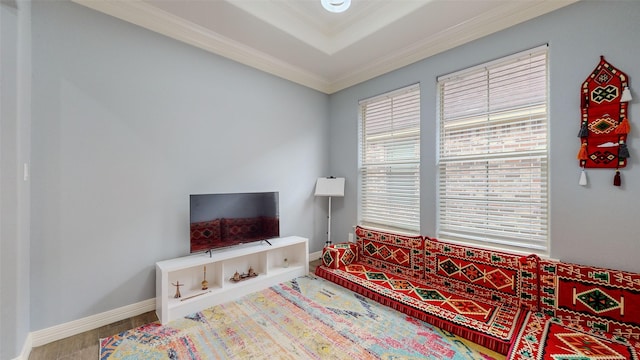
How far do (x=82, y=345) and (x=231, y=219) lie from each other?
1.48m

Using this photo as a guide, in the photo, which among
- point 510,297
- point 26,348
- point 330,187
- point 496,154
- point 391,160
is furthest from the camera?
point 330,187

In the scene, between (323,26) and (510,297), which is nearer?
(510,297)

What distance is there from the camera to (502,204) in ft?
8.09

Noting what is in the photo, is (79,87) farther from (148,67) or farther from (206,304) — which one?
(206,304)

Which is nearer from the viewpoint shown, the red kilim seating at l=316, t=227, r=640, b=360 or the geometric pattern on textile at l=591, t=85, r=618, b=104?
the red kilim seating at l=316, t=227, r=640, b=360

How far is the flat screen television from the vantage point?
2574mm

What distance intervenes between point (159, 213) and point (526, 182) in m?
3.56

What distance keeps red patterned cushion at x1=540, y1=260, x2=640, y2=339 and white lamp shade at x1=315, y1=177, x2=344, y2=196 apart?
7.76 feet

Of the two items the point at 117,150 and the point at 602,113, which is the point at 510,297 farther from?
the point at 117,150

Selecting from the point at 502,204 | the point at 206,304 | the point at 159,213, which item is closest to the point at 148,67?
the point at 159,213

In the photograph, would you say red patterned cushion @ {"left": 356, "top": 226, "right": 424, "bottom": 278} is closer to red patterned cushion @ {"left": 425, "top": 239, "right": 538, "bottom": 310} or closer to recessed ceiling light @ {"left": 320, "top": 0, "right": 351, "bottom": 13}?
red patterned cushion @ {"left": 425, "top": 239, "right": 538, "bottom": 310}

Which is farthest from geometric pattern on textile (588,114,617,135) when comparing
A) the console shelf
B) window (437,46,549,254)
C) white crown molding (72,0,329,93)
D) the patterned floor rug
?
white crown molding (72,0,329,93)

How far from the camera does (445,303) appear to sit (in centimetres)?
229

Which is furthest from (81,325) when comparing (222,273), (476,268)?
(476,268)
